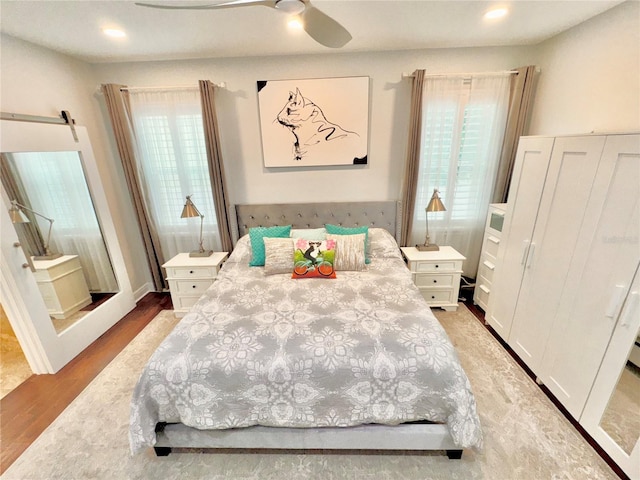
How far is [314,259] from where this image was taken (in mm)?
2436

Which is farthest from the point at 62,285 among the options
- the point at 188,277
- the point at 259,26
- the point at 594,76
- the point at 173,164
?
the point at 594,76

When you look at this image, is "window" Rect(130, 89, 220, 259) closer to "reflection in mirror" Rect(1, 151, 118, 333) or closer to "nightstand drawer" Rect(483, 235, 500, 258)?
"reflection in mirror" Rect(1, 151, 118, 333)

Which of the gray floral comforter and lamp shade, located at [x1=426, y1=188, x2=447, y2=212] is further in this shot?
lamp shade, located at [x1=426, y1=188, x2=447, y2=212]

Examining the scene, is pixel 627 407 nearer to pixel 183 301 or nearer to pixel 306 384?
pixel 306 384

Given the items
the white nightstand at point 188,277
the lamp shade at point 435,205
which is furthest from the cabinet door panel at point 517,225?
the white nightstand at point 188,277

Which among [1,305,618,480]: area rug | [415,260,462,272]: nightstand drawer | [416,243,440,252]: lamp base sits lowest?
[1,305,618,480]: area rug

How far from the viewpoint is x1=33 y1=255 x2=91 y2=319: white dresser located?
7.18 ft

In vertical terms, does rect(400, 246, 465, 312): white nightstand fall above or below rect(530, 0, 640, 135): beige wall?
below

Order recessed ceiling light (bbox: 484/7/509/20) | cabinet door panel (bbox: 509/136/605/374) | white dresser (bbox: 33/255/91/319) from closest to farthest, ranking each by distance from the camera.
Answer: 1. cabinet door panel (bbox: 509/136/605/374)
2. recessed ceiling light (bbox: 484/7/509/20)
3. white dresser (bbox: 33/255/91/319)

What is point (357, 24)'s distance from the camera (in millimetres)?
2121

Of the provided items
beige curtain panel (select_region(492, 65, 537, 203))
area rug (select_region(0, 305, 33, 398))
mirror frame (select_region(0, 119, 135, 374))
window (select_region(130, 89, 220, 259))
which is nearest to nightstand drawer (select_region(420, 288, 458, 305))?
beige curtain panel (select_region(492, 65, 537, 203))

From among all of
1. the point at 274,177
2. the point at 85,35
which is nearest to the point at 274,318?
the point at 274,177

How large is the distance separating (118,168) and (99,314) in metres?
1.62

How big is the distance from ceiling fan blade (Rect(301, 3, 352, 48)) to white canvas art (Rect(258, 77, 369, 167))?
113 centimetres
